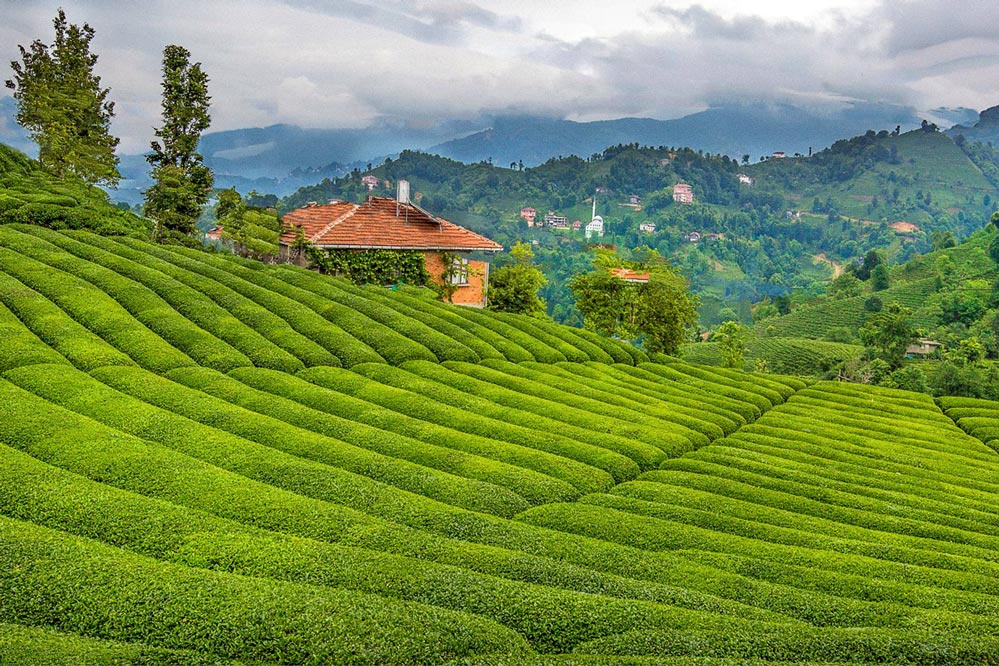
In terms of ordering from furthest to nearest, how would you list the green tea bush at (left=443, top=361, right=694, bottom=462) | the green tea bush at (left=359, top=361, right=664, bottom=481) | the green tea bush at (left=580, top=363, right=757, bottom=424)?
1. the green tea bush at (left=580, top=363, right=757, bottom=424)
2. the green tea bush at (left=443, top=361, right=694, bottom=462)
3. the green tea bush at (left=359, top=361, right=664, bottom=481)

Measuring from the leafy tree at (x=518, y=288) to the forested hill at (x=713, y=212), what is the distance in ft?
239

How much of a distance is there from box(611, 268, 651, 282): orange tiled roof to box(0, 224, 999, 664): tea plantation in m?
23.1

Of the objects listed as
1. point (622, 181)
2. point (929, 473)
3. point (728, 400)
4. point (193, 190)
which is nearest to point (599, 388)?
point (728, 400)

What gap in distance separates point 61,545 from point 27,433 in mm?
4833

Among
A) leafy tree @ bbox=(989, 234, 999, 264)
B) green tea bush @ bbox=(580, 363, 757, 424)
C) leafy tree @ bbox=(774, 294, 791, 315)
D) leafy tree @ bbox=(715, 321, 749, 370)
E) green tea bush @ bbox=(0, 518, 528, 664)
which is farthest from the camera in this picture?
leafy tree @ bbox=(774, 294, 791, 315)

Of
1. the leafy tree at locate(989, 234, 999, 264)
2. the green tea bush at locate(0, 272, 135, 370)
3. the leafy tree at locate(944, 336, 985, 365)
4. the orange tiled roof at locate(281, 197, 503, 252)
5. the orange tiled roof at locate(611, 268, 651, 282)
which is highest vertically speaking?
the leafy tree at locate(989, 234, 999, 264)

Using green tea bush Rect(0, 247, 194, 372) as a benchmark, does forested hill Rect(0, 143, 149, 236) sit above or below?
above

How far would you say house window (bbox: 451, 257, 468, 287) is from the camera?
44312 millimetres

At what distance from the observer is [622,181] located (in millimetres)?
189875

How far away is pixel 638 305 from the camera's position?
1954 inches

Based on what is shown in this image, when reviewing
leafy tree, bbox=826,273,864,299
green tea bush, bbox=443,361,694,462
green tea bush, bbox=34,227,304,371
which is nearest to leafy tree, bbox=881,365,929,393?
green tea bush, bbox=443,361,694,462

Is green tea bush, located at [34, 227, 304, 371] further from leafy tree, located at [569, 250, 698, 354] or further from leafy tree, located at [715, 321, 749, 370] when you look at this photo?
leafy tree, located at [715, 321, 749, 370]

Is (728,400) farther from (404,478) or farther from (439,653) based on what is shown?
(439,653)

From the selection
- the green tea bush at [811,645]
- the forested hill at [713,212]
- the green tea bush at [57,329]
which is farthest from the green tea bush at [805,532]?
the forested hill at [713,212]
